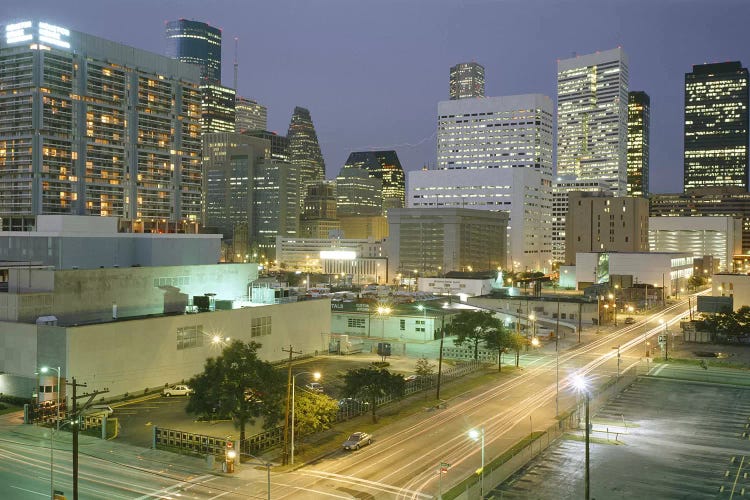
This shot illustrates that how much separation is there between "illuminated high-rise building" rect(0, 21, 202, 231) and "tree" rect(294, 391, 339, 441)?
136602 mm

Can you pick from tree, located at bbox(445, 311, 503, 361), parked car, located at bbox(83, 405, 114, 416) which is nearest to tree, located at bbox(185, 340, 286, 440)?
parked car, located at bbox(83, 405, 114, 416)

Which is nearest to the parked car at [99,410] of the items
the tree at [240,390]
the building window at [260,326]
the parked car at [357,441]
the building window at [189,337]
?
the tree at [240,390]

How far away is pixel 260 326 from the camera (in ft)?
258

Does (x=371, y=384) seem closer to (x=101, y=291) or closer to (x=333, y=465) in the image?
(x=333, y=465)

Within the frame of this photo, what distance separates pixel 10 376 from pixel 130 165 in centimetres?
14054

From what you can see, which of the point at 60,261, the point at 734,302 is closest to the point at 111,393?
the point at 60,261

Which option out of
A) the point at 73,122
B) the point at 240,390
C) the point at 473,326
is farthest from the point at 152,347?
the point at 73,122

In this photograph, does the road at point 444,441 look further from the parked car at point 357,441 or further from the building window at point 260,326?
the building window at point 260,326

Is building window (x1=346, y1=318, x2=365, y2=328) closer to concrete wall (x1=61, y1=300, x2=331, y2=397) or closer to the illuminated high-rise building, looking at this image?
concrete wall (x1=61, y1=300, x2=331, y2=397)

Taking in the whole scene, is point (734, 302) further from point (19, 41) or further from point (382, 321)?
point (19, 41)

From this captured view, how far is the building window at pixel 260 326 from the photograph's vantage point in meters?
77.4

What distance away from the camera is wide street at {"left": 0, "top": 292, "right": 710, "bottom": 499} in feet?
130

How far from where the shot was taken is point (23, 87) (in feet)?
556

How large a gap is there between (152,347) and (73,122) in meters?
131
